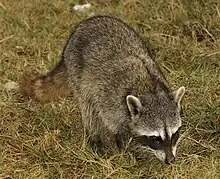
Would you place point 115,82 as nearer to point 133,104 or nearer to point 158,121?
point 133,104

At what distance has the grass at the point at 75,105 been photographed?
4.64 meters

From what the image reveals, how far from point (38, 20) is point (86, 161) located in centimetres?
281

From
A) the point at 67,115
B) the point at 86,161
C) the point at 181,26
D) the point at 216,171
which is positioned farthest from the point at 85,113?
the point at 181,26

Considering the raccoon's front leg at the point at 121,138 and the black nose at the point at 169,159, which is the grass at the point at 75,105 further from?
the black nose at the point at 169,159

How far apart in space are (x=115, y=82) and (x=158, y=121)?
661mm

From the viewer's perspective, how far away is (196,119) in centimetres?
512

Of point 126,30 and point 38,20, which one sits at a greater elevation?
point 126,30

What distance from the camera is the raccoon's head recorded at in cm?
432

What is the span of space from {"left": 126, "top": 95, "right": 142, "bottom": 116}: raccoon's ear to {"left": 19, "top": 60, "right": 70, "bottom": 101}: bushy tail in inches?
45.4

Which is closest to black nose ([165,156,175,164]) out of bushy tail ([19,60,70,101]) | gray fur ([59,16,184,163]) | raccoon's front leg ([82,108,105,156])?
gray fur ([59,16,184,163])

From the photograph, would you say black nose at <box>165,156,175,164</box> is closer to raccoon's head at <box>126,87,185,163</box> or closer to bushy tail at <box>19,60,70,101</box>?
raccoon's head at <box>126,87,185,163</box>

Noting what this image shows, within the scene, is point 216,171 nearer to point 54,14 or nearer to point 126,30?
point 126,30

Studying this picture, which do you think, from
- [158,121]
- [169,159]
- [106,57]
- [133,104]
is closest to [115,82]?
[106,57]

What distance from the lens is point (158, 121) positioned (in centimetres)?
434
